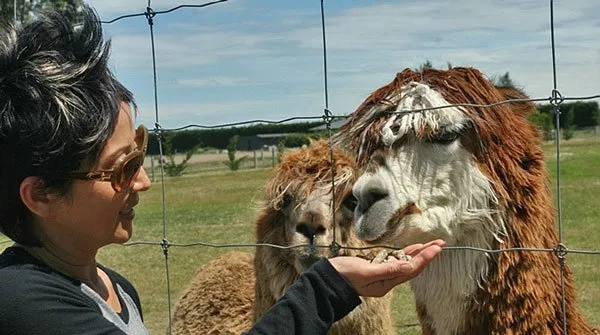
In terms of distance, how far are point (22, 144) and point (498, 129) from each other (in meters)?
1.58

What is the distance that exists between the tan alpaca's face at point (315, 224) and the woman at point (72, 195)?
5.39 feet

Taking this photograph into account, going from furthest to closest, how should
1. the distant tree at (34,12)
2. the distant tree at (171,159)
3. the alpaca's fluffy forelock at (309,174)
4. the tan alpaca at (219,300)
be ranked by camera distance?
1. the distant tree at (171,159)
2. the tan alpaca at (219,300)
3. the alpaca's fluffy forelock at (309,174)
4. the distant tree at (34,12)

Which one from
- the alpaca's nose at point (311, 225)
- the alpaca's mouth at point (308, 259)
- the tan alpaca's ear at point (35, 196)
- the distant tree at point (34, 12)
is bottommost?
the alpaca's mouth at point (308, 259)

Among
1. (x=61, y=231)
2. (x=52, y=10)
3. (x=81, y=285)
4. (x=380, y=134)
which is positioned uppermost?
(x=52, y=10)

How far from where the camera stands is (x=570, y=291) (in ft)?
8.93

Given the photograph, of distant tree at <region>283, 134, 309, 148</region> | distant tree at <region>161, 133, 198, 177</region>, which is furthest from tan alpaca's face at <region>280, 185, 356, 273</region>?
distant tree at <region>161, 133, 198, 177</region>

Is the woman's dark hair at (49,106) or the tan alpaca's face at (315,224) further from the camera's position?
the tan alpaca's face at (315,224)

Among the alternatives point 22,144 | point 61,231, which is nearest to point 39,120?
point 22,144

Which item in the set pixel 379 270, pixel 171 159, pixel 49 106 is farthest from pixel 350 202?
pixel 171 159

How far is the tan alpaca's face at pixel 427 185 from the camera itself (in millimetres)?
2623

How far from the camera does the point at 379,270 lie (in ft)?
6.07

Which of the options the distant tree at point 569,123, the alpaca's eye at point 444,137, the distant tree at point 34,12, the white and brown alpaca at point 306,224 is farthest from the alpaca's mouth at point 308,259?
the distant tree at point 569,123

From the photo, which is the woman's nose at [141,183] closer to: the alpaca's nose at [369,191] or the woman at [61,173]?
the woman at [61,173]

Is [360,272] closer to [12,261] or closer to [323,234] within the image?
[12,261]
